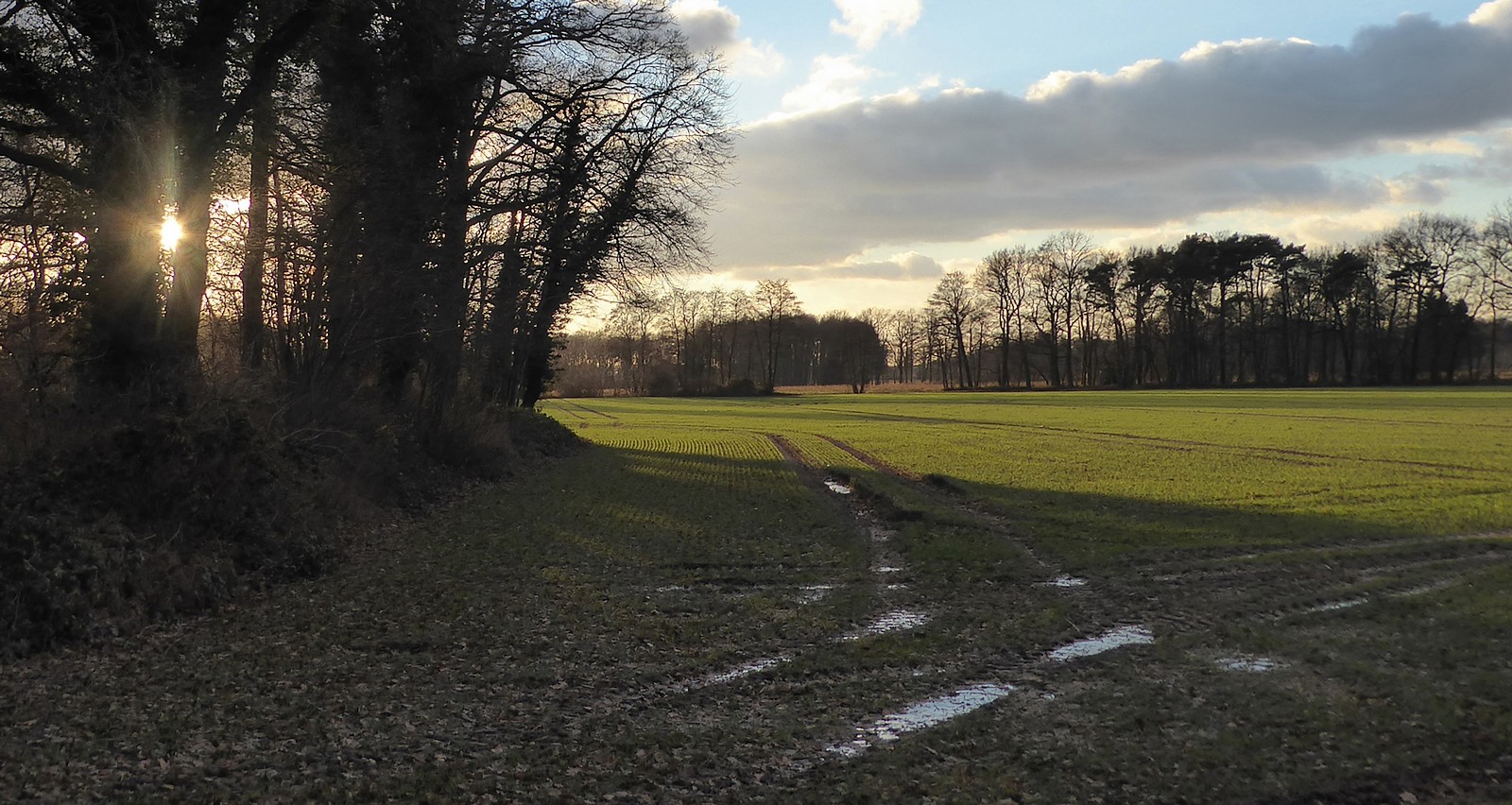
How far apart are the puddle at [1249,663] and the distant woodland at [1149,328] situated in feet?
253

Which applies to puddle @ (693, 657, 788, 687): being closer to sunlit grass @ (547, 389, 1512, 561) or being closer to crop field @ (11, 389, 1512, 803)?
crop field @ (11, 389, 1512, 803)

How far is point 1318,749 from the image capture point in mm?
5988

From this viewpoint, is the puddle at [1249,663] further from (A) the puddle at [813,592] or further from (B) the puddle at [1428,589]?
(A) the puddle at [813,592]

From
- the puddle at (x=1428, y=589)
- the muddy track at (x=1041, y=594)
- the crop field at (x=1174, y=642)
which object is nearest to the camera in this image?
the crop field at (x=1174, y=642)

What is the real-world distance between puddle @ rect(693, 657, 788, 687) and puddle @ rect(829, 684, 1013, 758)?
4.91ft

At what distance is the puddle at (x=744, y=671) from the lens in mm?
7695

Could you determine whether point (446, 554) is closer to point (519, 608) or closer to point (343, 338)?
point (519, 608)

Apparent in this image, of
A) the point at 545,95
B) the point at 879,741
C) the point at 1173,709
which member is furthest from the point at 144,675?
the point at 545,95

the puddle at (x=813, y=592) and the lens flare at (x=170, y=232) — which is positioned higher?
the lens flare at (x=170, y=232)

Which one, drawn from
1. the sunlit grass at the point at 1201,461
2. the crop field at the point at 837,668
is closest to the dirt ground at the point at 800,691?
the crop field at the point at 837,668

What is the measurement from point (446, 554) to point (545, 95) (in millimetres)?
16380

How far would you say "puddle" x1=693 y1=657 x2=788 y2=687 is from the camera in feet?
25.2

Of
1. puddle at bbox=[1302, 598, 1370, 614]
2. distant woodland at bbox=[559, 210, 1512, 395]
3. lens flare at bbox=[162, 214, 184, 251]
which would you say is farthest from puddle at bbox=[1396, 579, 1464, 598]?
distant woodland at bbox=[559, 210, 1512, 395]

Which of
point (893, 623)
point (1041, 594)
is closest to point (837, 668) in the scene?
point (893, 623)
